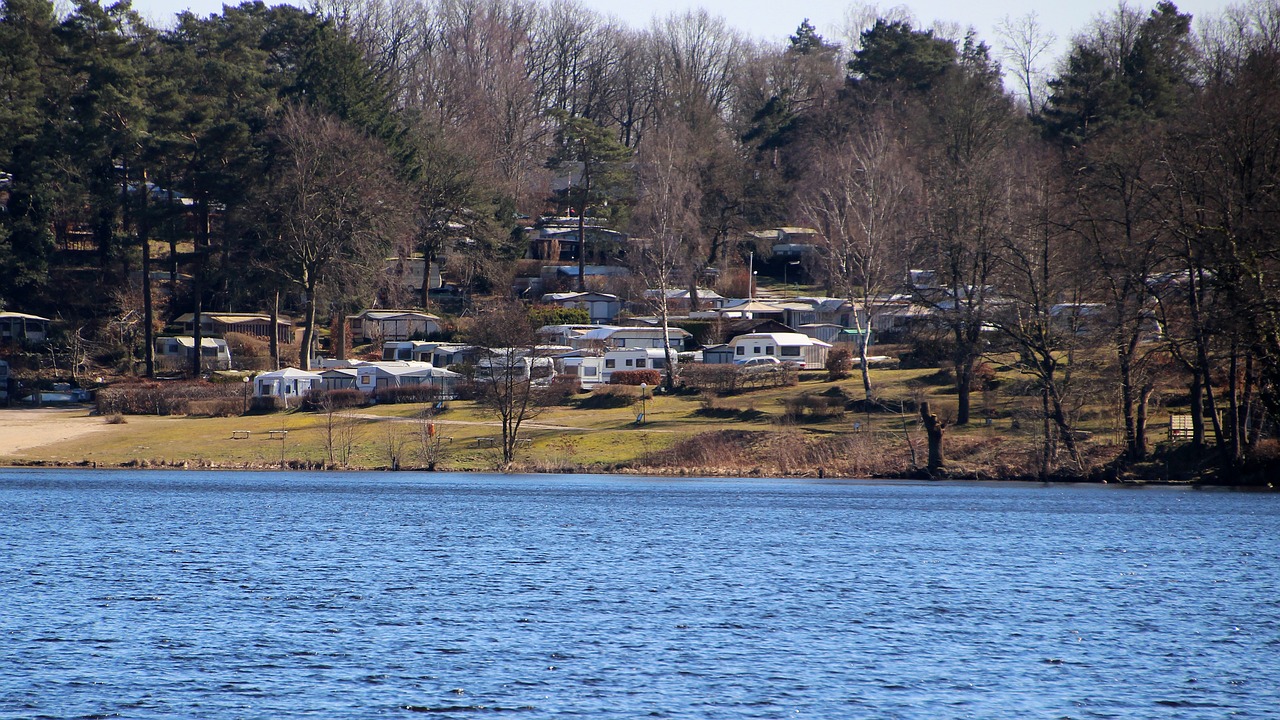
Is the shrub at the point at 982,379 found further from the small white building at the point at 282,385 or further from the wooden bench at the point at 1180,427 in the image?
the small white building at the point at 282,385

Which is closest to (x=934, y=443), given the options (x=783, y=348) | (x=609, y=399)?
(x=609, y=399)

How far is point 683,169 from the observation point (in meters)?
107

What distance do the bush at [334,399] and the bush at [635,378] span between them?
640 inches

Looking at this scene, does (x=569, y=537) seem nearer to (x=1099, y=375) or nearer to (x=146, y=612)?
(x=146, y=612)

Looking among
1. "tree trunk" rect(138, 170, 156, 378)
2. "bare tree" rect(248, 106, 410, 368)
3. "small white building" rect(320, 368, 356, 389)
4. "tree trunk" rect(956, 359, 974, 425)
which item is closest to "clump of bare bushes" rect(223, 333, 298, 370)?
"bare tree" rect(248, 106, 410, 368)

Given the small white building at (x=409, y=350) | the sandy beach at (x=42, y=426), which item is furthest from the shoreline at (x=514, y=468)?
the small white building at (x=409, y=350)

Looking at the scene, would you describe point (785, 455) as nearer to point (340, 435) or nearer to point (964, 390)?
point (964, 390)

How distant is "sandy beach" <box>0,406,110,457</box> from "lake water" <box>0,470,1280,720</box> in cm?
2209

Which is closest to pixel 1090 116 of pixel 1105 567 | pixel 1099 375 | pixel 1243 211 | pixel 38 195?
pixel 1099 375

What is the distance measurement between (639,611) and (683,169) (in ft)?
276

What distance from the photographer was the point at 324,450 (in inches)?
2596

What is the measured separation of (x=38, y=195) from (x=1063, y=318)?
222ft

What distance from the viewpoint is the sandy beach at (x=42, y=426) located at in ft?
226

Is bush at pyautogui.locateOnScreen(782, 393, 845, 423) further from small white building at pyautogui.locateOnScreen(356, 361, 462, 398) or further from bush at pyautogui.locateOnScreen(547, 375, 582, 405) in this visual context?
small white building at pyautogui.locateOnScreen(356, 361, 462, 398)
